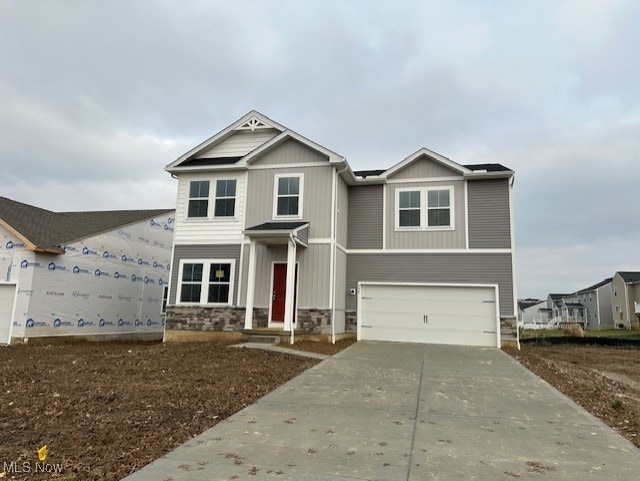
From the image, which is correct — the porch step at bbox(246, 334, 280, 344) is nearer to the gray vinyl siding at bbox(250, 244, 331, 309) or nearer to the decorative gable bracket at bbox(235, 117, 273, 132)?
the gray vinyl siding at bbox(250, 244, 331, 309)

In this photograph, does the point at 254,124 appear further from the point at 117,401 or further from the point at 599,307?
the point at 599,307

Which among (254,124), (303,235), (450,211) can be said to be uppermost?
(254,124)

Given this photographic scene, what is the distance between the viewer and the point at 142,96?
15.6 meters

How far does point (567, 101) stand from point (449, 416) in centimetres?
1187

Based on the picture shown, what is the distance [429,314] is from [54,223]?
576 inches

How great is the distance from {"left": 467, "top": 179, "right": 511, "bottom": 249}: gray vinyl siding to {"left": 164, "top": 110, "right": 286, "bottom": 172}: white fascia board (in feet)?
23.3

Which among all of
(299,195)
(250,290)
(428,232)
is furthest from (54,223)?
(428,232)

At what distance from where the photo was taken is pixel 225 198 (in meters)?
14.7

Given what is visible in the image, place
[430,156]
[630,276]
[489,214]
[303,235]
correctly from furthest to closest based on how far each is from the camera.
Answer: [630,276], [430,156], [489,214], [303,235]

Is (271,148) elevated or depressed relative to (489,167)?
elevated

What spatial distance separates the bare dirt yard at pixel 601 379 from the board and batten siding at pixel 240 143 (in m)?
10.6

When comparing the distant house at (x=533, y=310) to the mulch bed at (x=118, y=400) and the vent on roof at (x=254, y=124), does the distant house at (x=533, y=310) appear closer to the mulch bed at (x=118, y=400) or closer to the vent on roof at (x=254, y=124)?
the vent on roof at (x=254, y=124)

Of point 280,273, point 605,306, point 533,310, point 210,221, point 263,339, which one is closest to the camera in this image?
point 263,339

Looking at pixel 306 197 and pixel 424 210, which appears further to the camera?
pixel 424 210
